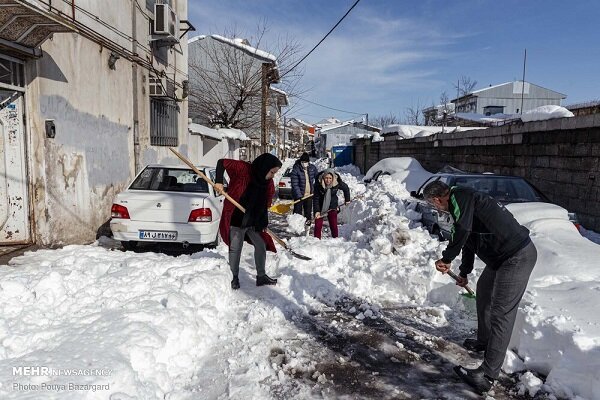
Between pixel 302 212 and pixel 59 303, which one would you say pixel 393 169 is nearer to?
pixel 302 212

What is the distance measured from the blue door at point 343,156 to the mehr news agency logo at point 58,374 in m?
30.7

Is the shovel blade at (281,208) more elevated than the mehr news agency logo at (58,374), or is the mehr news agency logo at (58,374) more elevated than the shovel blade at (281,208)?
the shovel blade at (281,208)

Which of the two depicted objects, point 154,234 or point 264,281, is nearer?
point 264,281

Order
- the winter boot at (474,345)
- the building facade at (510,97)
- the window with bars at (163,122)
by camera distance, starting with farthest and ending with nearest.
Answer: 1. the building facade at (510,97)
2. the window with bars at (163,122)
3. the winter boot at (474,345)

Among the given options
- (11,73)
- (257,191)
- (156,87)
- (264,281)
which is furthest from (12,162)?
(156,87)

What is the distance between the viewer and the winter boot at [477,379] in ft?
9.73

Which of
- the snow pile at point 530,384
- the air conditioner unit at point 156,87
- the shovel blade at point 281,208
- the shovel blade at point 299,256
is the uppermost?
the air conditioner unit at point 156,87

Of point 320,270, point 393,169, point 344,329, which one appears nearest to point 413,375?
point 344,329

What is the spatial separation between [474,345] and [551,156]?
619cm

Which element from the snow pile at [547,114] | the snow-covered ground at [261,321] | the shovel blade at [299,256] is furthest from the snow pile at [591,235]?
the shovel blade at [299,256]

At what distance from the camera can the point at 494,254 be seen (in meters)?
3.09

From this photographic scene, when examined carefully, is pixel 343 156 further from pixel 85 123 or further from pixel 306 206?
pixel 85 123

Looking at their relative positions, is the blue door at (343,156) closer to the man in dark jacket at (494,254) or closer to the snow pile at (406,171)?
the snow pile at (406,171)

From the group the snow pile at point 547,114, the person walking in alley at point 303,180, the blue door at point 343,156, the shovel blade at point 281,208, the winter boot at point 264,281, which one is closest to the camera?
the winter boot at point 264,281
